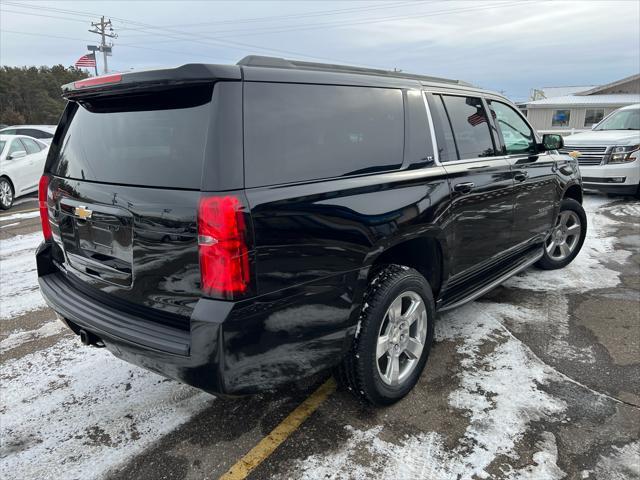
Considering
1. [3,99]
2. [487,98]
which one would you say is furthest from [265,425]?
[3,99]

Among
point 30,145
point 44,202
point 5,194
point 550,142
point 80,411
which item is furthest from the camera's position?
point 30,145

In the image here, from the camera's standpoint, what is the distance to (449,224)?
3.06m

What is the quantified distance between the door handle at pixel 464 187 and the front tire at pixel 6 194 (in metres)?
9.87

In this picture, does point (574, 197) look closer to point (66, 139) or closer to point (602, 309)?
point (602, 309)

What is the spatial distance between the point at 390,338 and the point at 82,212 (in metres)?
1.82

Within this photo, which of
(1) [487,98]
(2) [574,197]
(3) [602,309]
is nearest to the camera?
(1) [487,98]

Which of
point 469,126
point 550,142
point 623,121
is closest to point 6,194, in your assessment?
point 469,126

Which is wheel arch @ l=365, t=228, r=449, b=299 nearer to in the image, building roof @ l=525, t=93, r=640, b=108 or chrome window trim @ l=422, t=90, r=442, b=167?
chrome window trim @ l=422, t=90, r=442, b=167

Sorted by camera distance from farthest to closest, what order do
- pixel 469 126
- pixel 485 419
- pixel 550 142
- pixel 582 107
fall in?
1. pixel 582 107
2. pixel 550 142
3. pixel 469 126
4. pixel 485 419

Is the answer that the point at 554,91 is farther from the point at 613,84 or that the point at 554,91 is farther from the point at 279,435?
the point at 279,435

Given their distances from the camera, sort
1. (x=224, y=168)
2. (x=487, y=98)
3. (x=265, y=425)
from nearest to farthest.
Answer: (x=224, y=168)
(x=265, y=425)
(x=487, y=98)

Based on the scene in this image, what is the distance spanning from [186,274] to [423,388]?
1777mm

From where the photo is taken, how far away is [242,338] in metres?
1.99

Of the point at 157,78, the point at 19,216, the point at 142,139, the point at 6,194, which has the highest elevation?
the point at 157,78
